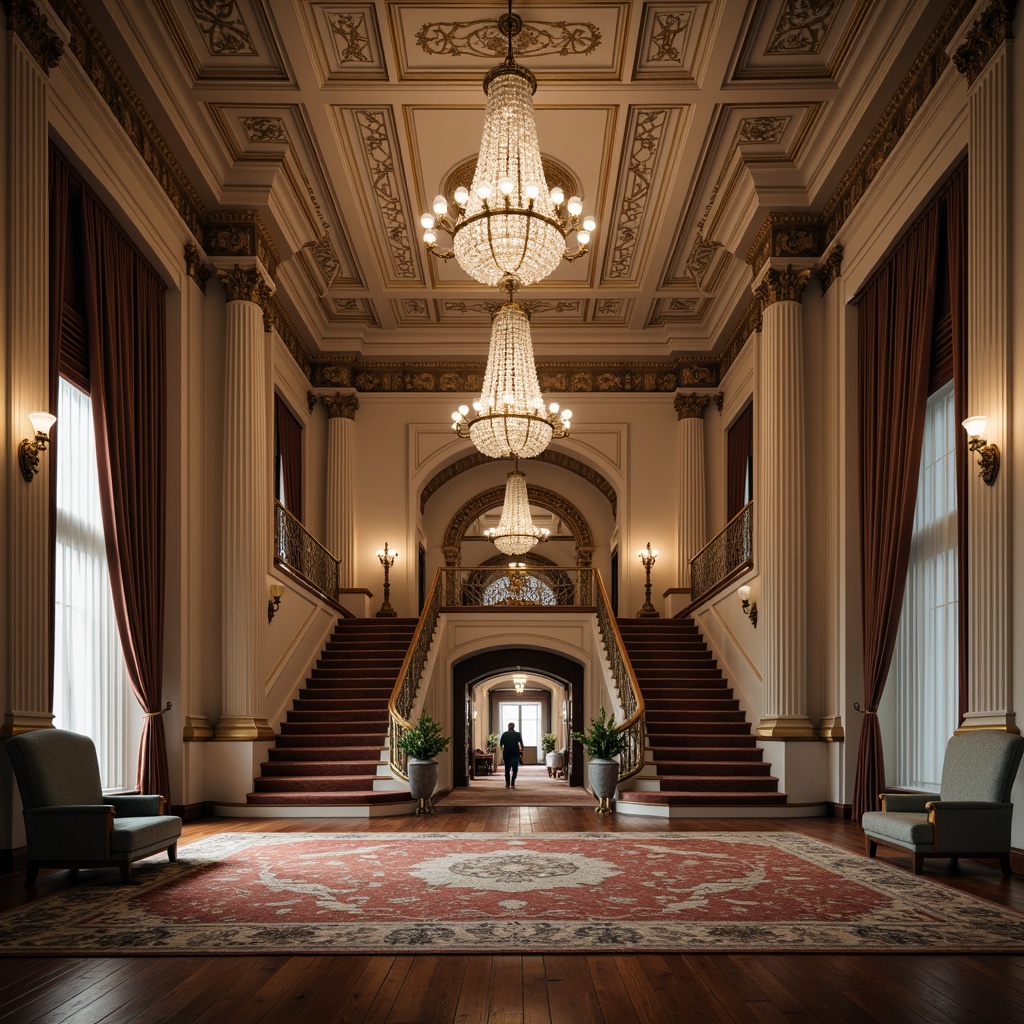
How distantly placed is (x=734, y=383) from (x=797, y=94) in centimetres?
632

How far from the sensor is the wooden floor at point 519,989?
4.06 m

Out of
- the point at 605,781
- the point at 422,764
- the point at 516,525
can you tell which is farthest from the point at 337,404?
the point at 605,781

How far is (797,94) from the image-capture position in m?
10.9

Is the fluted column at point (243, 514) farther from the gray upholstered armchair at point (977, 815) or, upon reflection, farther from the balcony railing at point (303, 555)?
the gray upholstered armchair at point (977, 815)

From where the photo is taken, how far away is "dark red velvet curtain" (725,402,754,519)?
53.0 ft

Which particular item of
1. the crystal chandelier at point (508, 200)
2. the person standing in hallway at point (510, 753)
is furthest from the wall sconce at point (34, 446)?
the person standing in hallway at point (510, 753)

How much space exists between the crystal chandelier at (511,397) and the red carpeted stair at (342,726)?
3959 millimetres

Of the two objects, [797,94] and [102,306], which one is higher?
[797,94]

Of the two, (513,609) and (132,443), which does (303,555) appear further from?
(132,443)

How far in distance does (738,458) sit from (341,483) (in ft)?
20.8

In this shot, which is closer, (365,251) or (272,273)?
(272,273)

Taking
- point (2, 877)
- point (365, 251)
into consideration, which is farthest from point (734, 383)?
point (2, 877)

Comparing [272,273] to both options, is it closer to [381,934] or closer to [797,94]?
[797,94]

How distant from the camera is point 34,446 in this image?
751 cm
